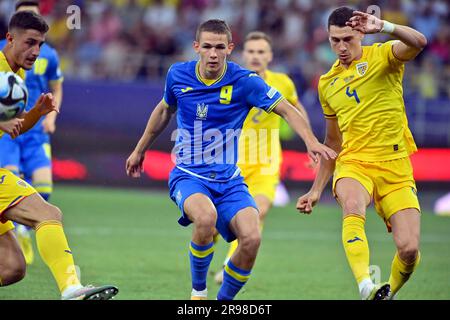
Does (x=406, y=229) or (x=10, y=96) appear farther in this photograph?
(x=406, y=229)

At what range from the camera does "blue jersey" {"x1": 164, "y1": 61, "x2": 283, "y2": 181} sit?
8.34m

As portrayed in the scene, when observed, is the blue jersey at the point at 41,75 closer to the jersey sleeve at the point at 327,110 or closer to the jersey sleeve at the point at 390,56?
the jersey sleeve at the point at 327,110

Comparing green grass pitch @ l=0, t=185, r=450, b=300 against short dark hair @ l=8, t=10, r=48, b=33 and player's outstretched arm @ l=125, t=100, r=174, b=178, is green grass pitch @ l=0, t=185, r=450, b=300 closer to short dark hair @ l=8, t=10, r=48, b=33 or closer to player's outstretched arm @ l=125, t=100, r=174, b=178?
player's outstretched arm @ l=125, t=100, r=174, b=178

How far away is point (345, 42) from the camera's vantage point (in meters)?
8.47

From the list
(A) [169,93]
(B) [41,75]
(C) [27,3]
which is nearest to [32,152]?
(B) [41,75]

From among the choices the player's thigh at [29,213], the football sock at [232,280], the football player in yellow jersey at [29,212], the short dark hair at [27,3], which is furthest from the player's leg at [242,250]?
the short dark hair at [27,3]

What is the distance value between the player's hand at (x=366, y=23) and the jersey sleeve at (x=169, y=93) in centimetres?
176

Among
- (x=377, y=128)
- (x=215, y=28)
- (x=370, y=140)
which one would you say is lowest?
(x=370, y=140)

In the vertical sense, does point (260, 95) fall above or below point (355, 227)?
above

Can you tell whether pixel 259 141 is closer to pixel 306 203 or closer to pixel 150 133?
pixel 150 133

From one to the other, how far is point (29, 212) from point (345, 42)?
3155 millimetres

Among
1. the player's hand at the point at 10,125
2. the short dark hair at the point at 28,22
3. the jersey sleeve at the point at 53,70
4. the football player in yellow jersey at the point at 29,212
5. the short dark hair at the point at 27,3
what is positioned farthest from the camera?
the jersey sleeve at the point at 53,70

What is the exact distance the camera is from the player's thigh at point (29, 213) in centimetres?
739
